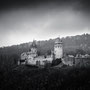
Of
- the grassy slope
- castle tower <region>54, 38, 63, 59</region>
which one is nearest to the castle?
castle tower <region>54, 38, 63, 59</region>

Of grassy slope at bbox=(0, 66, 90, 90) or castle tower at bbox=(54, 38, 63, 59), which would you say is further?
castle tower at bbox=(54, 38, 63, 59)

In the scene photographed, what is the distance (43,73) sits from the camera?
56781 mm

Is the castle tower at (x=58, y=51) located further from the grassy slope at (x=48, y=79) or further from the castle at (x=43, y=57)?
the grassy slope at (x=48, y=79)

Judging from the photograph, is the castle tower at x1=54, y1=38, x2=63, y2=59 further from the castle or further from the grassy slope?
the grassy slope

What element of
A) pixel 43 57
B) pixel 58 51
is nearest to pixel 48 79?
pixel 43 57

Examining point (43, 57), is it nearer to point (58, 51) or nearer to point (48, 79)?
point (58, 51)

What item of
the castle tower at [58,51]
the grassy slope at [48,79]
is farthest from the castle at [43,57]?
the grassy slope at [48,79]

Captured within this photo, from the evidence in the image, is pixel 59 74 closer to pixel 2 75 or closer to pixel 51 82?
pixel 51 82

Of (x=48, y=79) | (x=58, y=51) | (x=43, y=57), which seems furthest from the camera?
(x=58, y=51)

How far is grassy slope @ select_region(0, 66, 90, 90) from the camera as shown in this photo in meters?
49.3

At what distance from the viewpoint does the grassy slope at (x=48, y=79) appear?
4928 cm

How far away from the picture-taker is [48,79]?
5341cm

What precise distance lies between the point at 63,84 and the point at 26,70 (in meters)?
16.4

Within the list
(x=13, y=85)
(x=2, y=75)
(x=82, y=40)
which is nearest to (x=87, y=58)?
A: (x=13, y=85)
